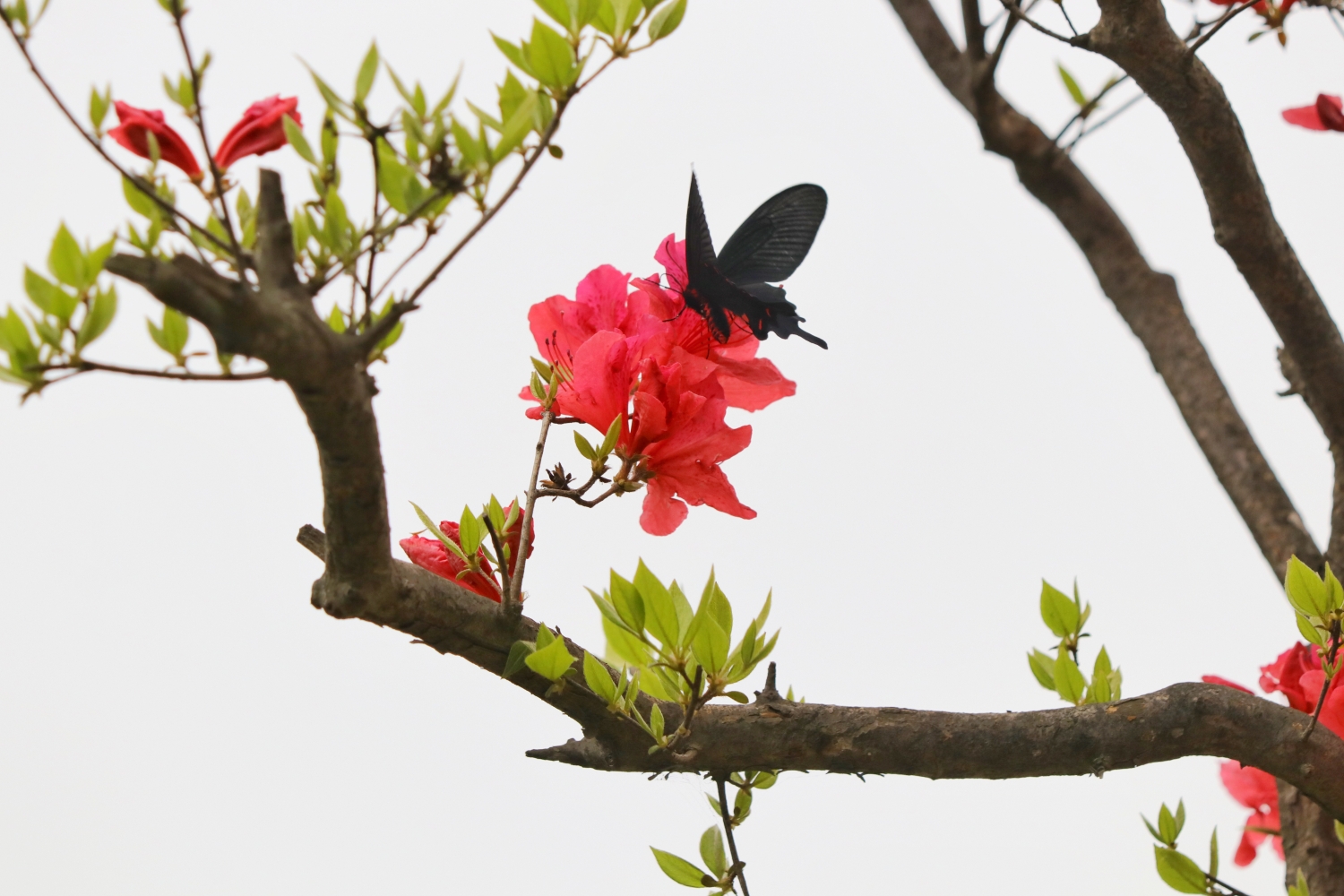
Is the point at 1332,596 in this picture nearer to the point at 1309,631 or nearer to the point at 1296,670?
the point at 1309,631

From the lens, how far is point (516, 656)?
538mm

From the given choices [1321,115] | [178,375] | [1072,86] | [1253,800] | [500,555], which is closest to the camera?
[178,375]

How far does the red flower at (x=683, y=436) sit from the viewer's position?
0.54 metres

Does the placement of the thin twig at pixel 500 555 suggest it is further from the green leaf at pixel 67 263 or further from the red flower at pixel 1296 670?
the red flower at pixel 1296 670

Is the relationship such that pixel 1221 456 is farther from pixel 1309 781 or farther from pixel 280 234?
pixel 280 234

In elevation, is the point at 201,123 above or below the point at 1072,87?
below

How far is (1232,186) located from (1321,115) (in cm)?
10

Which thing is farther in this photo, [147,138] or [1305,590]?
[1305,590]

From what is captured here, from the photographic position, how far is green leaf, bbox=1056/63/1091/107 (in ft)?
3.59

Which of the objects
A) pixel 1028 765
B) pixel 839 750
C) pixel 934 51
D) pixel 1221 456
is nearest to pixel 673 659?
pixel 839 750

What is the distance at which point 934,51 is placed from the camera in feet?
4.12

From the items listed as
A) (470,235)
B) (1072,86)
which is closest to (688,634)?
(470,235)

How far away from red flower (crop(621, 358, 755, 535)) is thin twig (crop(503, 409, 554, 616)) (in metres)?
0.04

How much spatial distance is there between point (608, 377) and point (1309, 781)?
1.66 feet
